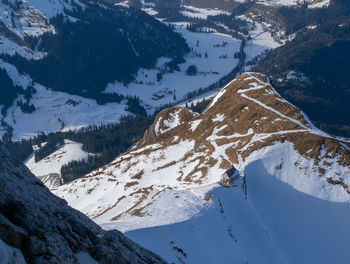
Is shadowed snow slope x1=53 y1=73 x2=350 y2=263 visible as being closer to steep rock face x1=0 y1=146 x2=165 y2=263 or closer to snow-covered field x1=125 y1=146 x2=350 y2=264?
snow-covered field x1=125 y1=146 x2=350 y2=264

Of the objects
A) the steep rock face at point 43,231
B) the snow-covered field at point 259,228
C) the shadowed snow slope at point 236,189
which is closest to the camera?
the steep rock face at point 43,231

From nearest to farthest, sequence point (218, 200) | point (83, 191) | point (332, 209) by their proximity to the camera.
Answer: point (218, 200) < point (332, 209) < point (83, 191)

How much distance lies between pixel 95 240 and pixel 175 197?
164 ft

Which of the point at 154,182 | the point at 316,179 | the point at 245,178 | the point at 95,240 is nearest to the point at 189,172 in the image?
the point at 154,182

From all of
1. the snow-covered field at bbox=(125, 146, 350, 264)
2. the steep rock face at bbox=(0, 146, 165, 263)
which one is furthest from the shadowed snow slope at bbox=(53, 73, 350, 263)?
the steep rock face at bbox=(0, 146, 165, 263)

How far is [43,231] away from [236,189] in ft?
222

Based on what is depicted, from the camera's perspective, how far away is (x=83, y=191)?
125m

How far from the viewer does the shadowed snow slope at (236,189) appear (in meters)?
68.7

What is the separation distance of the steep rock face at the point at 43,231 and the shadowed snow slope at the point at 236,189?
80.0 feet

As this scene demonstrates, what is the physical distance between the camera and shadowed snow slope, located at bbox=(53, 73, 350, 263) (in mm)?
68688

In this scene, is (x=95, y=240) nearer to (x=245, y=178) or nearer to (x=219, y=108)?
(x=245, y=178)

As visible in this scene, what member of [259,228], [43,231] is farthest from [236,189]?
[43,231]

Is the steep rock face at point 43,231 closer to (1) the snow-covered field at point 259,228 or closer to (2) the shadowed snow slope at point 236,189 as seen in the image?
(2) the shadowed snow slope at point 236,189

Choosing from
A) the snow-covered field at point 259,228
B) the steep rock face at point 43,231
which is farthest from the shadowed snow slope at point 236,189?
the steep rock face at point 43,231
